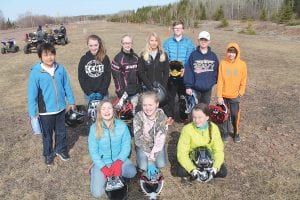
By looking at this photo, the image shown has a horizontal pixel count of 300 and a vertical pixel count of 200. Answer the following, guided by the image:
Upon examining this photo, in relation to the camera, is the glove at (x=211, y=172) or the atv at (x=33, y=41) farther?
the atv at (x=33, y=41)

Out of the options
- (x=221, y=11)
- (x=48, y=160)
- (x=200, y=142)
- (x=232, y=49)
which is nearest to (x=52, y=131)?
(x=48, y=160)

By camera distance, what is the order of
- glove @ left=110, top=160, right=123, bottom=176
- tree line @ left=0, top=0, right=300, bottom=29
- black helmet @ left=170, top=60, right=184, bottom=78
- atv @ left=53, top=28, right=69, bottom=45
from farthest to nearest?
tree line @ left=0, top=0, right=300, bottom=29
atv @ left=53, top=28, right=69, bottom=45
black helmet @ left=170, top=60, right=184, bottom=78
glove @ left=110, top=160, right=123, bottom=176

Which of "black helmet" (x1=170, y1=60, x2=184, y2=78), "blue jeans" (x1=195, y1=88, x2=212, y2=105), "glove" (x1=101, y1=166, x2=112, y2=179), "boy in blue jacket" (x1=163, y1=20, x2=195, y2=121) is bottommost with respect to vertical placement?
"glove" (x1=101, y1=166, x2=112, y2=179)

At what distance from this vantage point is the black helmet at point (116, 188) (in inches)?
150

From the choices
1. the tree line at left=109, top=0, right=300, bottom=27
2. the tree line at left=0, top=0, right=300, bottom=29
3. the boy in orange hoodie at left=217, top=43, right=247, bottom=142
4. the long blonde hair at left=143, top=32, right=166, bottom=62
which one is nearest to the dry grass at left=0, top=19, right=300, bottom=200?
the boy in orange hoodie at left=217, top=43, right=247, bottom=142

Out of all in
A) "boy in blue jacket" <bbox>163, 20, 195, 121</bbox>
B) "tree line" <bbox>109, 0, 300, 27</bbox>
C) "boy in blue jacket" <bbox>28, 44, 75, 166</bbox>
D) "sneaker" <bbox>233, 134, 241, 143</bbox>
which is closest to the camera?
"boy in blue jacket" <bbox>28, 44, 75, 166</bbox>

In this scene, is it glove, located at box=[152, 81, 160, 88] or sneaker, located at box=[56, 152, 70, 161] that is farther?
glove, located at box=[152, 81, 160, 88]

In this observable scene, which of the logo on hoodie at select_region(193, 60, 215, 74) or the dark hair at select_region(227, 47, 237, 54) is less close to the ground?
the dark hair at select_region(227, 47, 237, 54)

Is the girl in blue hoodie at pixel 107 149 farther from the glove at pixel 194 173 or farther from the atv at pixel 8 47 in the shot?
the atv at pixel 8 47

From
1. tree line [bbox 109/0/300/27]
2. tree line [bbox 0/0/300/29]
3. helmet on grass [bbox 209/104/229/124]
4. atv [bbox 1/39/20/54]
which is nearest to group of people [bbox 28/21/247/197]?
helmet on grass [bbox 209/104/229/124]

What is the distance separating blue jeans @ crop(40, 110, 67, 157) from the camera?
185 inches

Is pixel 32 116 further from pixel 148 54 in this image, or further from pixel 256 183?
pixel 256 183

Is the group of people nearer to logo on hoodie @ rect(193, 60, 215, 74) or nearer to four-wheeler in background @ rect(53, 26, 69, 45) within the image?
logo on hoodie @ rect(193, 60, 215, 74)

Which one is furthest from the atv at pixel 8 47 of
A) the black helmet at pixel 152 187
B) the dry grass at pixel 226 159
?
the black helmet at pixel 152 187
